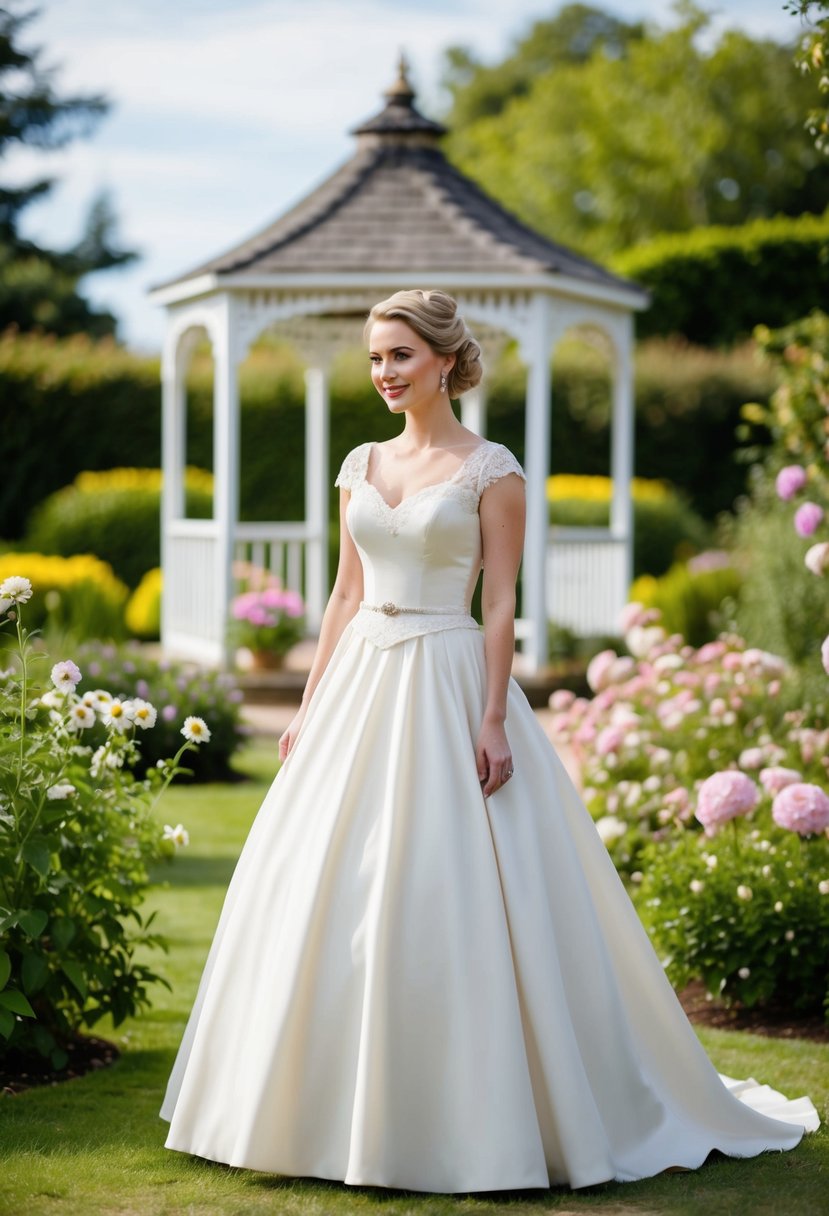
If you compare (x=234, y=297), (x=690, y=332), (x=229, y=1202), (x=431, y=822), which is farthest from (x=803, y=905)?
(x=690, y=332)

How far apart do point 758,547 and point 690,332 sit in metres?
15.5

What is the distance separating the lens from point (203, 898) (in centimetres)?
675

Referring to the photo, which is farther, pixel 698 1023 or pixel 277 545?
pixel 277 545

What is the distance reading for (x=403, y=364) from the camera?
380 cm

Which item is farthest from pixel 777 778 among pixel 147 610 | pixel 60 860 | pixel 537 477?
pixel 147 610

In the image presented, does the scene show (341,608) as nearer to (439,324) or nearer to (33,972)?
(439,324)

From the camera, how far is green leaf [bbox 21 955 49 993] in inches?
161

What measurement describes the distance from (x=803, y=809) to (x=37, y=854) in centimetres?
229

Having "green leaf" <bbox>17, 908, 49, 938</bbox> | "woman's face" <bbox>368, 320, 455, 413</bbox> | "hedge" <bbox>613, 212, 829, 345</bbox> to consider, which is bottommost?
"green leaf" <bbox>17, 908, 49, 938</bbox>

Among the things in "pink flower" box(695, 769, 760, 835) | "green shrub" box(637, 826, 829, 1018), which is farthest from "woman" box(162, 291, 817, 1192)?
"pink flower" box(695, 769, 760, 835)

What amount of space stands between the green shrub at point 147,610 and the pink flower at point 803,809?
33.7ft

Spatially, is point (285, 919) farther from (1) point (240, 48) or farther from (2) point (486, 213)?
(1) point (240, 48)

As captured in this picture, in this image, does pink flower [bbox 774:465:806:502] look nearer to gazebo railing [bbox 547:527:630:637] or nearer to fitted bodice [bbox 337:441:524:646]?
fitted bodice [bbox 337:441:524:646]

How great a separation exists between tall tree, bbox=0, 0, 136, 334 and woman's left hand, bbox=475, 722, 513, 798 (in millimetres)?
25024
